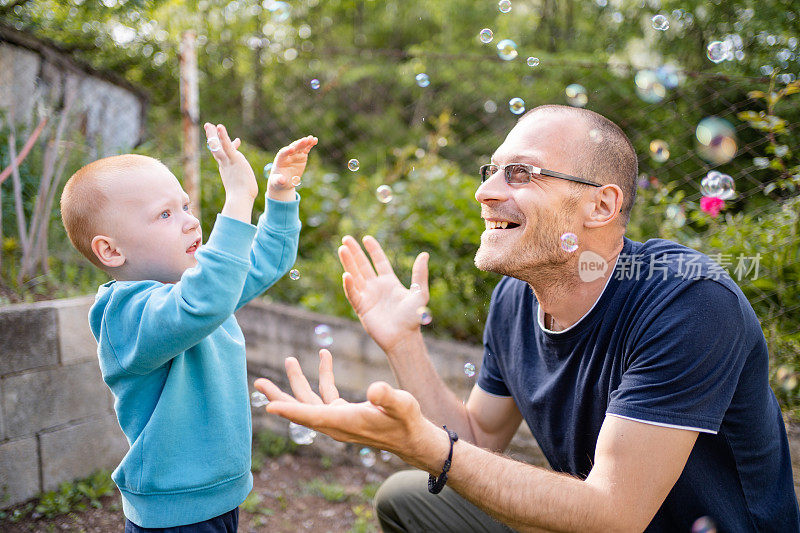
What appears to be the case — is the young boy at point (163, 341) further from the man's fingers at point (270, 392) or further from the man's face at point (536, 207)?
the man's face at point (536, 207)

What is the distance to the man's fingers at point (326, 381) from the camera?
4.70 feet

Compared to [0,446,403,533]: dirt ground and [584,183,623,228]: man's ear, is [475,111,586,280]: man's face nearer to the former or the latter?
[584,183,623,228]: man's ear

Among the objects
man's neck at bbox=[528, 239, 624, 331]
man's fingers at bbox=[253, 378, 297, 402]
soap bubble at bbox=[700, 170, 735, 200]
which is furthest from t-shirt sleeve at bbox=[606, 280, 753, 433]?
soap bubble at bbox=[700, 170, 735, 200]

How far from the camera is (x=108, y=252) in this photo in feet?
4.98

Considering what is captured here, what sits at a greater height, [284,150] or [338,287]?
[284,150]

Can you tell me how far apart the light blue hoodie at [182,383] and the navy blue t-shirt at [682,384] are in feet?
3.04

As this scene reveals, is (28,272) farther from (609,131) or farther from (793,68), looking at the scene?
(793,68)

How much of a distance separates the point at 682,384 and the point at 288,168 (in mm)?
1201

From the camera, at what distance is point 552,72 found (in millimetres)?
9297

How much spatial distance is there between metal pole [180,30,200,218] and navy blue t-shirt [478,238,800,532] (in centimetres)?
254

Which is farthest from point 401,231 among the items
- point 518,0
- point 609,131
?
point 518,0

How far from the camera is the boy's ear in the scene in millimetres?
1493

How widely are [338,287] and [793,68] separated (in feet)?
10.8

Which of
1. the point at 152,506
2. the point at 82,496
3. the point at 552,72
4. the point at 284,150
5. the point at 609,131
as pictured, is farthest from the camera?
the point at 552,72
